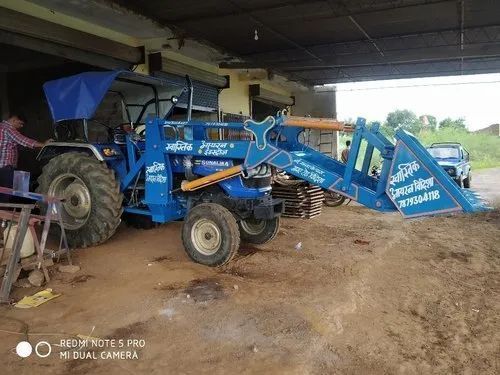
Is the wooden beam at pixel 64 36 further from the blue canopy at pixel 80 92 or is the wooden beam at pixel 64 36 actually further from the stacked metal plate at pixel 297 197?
the stacked metal plate at pixel 297 197

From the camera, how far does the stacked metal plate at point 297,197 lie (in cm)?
841

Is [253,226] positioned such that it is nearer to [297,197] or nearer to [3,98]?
[297,197]

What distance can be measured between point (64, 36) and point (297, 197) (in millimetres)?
4925

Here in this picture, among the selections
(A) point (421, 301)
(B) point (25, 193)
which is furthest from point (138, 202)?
(A) point (421, 301)

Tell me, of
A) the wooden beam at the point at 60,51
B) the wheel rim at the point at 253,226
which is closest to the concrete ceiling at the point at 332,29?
the wooden beam at the point at 60,51

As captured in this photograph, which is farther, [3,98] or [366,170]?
[3,98]

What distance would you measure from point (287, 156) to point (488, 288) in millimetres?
2574

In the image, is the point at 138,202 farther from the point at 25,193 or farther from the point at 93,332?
the point at 93,332

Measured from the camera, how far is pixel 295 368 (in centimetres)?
295

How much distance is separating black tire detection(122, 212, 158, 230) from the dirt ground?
60cm

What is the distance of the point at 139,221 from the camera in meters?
7.02

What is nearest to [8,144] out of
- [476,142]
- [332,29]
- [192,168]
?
[192,168]
